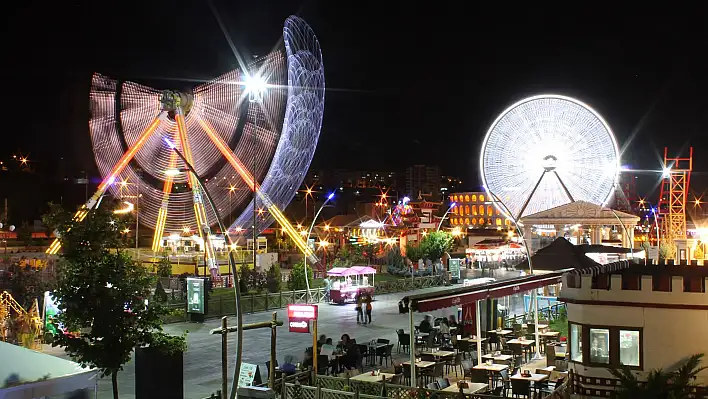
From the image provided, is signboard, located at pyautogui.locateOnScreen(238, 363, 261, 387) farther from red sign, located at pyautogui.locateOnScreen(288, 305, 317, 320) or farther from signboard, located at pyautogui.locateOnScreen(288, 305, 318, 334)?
red sign, located at pyautogui.locateOnScreen(288, 305, 317, 320)

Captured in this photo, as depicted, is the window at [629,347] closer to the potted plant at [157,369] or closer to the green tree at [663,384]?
the green tree at [663,384]

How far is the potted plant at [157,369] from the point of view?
1554cm

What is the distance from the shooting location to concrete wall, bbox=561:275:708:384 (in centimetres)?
1523

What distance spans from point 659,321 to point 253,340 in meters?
16.0

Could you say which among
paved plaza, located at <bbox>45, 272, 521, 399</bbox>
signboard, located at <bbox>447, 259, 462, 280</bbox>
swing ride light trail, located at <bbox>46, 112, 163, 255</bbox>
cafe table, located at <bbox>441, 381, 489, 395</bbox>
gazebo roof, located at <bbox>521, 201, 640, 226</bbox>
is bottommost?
paved plaza, located at <bbox>45, 272, 521, 399</bbox>

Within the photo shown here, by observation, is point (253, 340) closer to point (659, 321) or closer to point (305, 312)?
→ point (305, 312)

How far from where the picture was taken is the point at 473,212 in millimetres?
168500

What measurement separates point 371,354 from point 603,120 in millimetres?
26865

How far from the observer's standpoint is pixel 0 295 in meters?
24.6

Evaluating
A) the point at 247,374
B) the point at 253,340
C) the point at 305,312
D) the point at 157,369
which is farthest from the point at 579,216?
the point at 157,369

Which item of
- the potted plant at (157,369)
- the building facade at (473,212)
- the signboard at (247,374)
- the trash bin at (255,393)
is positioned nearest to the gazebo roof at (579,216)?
the signboard at (247,374)

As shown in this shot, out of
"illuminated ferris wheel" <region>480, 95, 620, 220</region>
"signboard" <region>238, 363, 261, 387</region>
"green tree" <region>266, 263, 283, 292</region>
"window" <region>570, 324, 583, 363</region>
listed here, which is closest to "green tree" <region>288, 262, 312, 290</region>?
"green tree" <region>266, 263, 283, 292</region>

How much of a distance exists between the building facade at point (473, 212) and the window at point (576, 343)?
479ft

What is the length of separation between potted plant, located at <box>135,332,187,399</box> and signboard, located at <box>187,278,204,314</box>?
15.3 m
